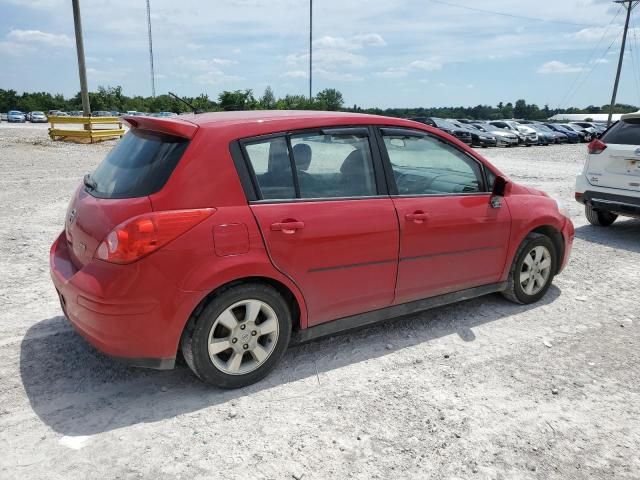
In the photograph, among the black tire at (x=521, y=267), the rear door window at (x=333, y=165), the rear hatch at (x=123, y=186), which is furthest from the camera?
the black tire at (x=521, y=267)

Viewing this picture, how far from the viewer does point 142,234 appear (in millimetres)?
2758

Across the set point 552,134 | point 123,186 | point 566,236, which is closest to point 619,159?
point 566,236

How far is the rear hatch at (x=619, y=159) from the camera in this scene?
689 cm

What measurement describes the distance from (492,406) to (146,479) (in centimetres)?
199

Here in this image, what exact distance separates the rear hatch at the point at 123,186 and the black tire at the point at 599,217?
278 inches

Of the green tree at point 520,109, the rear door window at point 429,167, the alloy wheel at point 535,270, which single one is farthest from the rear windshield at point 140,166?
the green tree at point 520,109

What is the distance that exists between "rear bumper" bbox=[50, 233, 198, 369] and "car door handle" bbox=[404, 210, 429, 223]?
162 cm

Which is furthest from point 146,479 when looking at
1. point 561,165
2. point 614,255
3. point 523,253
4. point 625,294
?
point 561,165

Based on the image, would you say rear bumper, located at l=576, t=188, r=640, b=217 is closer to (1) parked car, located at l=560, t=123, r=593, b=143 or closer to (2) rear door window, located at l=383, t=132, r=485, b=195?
(2) rear door window, located at l=383, t=132, r=485, b=195

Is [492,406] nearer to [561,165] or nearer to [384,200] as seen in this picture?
[384,200]

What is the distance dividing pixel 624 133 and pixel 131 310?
7135mm

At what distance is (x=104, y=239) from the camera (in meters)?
2.86

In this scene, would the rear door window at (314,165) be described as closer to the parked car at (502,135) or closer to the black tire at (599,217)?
the black tire at (599,217)

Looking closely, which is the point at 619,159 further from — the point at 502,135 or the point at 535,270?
the point at 502,135
